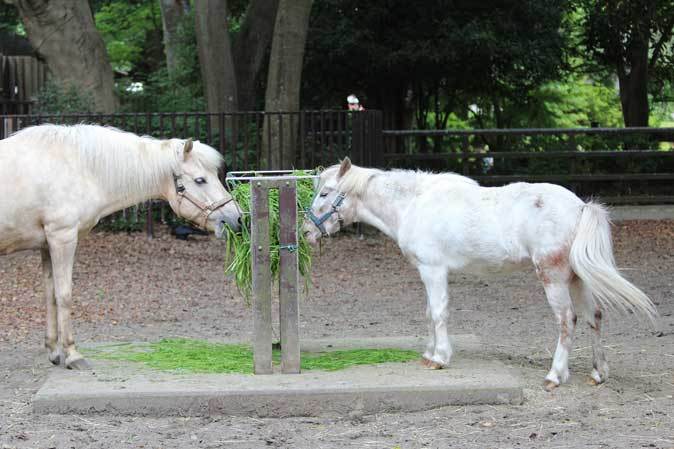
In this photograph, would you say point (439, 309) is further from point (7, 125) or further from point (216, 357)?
point (7, 125)

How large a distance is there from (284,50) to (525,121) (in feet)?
28.0

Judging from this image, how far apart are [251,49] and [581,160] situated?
6100 mm

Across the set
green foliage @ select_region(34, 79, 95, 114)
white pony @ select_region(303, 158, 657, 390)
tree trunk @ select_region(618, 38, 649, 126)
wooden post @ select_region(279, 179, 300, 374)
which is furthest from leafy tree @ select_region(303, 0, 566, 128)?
wooden post @ select_region(279, 179, 300, 374)

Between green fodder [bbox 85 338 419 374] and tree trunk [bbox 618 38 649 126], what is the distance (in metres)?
13.3

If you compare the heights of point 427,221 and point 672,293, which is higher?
point 427,221

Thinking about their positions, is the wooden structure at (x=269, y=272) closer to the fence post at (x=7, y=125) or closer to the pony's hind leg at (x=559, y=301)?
the pony's hind leg at (x=559, y=301)

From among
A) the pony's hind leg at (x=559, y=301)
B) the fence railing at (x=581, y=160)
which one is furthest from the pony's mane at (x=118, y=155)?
the fence railing at (x=581, y=160)

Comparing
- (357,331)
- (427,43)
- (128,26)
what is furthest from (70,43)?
(128,26)

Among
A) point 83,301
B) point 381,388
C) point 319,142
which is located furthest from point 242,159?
point 381,388

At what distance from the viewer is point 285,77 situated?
13969 mm

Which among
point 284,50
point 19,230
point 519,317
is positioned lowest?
point 519,317

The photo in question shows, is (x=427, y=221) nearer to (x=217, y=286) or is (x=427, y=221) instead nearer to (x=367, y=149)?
(x=217, y=286)

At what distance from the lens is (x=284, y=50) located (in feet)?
45.4

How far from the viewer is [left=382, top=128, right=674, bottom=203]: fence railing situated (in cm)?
1573
